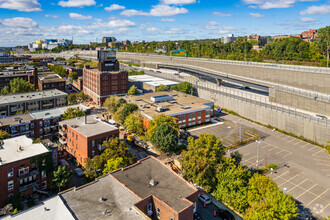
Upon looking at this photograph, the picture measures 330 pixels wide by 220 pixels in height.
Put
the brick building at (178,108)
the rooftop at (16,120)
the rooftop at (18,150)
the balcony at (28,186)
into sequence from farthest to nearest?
the brick building at (178,108) → the rooftop at (16,120) → the rooftop at (18,150) → the balcony at (28,186)

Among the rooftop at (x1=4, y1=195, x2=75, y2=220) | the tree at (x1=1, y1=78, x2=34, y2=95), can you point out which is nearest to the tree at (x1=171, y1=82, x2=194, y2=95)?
the tree at (x1=1, y1=78, x2=34, y2=95)

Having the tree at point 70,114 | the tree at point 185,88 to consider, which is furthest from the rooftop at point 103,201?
the tree at point 185,88

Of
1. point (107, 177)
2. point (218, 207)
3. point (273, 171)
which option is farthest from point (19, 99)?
point (273, 171)

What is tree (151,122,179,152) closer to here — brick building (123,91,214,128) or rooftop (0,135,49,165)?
brick building (123,91,214,128)

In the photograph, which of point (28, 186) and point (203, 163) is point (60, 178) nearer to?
point (28, 186)

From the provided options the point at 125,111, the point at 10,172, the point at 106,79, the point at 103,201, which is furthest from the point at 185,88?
the point at 103,201

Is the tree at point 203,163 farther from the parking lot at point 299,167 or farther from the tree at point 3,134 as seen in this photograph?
the tree at point 3,134
